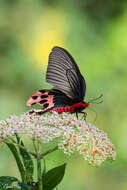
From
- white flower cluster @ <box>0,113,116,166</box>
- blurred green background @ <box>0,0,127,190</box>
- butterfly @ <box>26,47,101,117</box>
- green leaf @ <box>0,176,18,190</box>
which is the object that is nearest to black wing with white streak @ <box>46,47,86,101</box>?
butterfly @ <box>26,47,101,117</box>

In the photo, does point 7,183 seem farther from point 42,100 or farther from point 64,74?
point 64,74

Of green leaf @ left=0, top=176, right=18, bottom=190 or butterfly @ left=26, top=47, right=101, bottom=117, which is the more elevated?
butterfly @ left=26, top=47, right=101, bottom=117

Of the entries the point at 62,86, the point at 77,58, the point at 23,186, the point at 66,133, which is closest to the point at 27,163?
the point at 23,186

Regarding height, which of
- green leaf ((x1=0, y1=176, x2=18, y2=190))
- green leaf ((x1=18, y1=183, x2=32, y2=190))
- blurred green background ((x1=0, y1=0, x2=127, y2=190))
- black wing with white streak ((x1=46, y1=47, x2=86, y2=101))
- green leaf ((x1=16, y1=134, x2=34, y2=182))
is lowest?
green leaf ((x1=18, y1=183, x2=32, y2=190))

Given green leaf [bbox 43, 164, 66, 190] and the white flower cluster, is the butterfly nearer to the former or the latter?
the white flower cluster

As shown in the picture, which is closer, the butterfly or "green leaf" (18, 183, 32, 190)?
"green leaf" (18, 183, 32, 190)
